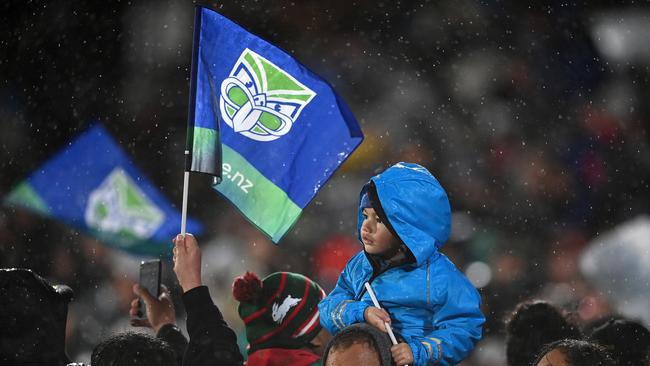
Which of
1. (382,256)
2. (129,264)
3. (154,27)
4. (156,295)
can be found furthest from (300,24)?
(382,256)

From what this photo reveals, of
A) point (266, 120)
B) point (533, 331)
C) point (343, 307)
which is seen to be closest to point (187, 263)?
point (343, 307)

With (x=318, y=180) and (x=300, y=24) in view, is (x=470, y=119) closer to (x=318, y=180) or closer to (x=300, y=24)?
(x=300, y=24)

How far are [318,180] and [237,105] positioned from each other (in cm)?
20

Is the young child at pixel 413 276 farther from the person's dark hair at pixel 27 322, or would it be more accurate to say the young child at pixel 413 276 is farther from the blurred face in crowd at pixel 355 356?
the person's dark hair at pixel 27 322

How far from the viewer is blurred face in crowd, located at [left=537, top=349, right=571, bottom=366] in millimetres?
1220

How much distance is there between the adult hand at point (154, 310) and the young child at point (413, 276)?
0.47 m

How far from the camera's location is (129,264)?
4.96 metres

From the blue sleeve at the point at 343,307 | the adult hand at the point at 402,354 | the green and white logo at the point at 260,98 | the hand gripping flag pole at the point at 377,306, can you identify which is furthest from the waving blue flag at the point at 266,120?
the adult hand at the point at 402,354

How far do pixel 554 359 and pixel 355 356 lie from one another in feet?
1.02

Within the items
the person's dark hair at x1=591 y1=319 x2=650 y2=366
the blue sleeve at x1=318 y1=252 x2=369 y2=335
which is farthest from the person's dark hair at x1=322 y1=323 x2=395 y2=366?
the person's dark hair at x1=591 y1=319 x2=650 y2=366

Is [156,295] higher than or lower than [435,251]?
lower

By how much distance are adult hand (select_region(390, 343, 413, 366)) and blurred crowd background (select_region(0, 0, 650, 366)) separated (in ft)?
9.61

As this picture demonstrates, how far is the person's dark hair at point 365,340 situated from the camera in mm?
1119

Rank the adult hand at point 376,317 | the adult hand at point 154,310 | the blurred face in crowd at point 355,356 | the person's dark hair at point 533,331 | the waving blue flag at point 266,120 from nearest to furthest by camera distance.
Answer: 1. the blurred face in crowd at point 355,356
2. the adult hand at point 376,317
3. the waving blue flag at point 266,120
4. the adult hand at point 154,310
5. the person's dark hair at point 533,331
